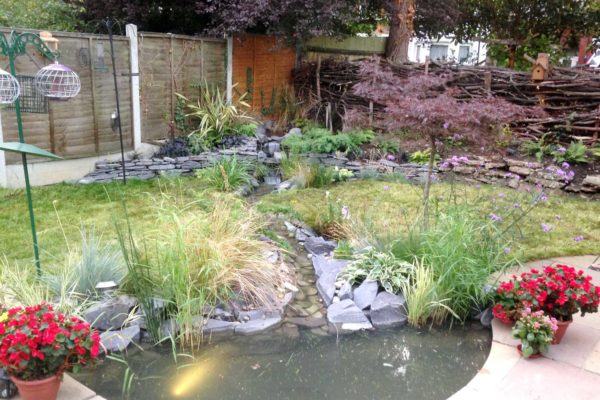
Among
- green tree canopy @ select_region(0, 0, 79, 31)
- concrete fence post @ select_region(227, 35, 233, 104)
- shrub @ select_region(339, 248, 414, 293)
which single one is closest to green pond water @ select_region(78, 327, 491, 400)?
shrub @ select_region(339, 248, 414, 293)

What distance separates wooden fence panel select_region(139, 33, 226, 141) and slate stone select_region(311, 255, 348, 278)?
4432mm

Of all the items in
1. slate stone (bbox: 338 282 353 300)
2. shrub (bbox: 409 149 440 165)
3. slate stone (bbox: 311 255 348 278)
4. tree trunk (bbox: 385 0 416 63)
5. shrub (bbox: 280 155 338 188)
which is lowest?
slate stone (bbox: 338 282 353 300)

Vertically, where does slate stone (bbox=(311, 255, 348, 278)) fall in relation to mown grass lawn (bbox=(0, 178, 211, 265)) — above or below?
below

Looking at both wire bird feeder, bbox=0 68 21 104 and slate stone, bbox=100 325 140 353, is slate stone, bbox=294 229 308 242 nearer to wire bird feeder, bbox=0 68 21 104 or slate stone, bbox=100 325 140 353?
slate stone, bbox=100 325 140 353

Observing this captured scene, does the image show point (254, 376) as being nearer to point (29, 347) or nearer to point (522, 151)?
point (29, 347)

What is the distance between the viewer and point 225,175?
244 inches

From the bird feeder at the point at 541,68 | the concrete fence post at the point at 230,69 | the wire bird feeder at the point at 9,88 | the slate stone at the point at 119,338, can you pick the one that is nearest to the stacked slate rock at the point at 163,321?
the slate stone at the point at 119,338

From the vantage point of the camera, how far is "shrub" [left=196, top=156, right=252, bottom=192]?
6.32m

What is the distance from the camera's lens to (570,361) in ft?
9.86

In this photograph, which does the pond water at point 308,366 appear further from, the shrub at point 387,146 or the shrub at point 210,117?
the shrub at point 210,117

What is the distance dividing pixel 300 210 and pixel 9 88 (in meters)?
2.92

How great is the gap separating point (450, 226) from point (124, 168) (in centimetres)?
430

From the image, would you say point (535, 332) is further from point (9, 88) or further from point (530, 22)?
point (530, 22)

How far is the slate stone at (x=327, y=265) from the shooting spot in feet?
13.7
